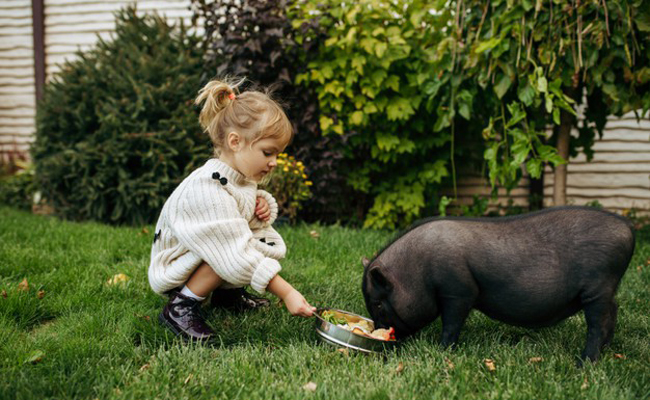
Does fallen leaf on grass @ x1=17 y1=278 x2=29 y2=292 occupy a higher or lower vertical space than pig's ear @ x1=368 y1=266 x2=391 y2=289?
lower

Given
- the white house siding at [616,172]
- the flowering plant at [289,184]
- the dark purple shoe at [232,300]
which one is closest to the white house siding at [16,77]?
the flowering plant at [289,184]

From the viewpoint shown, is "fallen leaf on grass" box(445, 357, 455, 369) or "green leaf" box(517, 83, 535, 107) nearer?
"fallen leaf on grass" box(445, 357, 455, 369)

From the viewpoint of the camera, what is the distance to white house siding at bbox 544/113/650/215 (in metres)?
6.45

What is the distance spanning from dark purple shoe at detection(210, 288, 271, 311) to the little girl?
0.53 ft

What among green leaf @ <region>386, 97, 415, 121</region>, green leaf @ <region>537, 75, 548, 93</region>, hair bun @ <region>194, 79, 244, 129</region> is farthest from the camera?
green leaf @ <region>386, 97, 415, 121</region>

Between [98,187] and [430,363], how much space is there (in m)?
4.52

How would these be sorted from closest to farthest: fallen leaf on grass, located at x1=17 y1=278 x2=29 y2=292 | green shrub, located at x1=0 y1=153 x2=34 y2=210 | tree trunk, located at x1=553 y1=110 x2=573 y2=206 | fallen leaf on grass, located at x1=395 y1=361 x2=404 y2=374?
fallen leaf on grass, located at x1=395 y1=361 x2=404 y2=374 < fallen leaf on grass, located at x1=17 y1=278 x2=29 y2=292 < tree trunk, located at x1=553 y1=110 x2=573 y2=206 < green shrub, located at x1=0 y1=153 x2=34 y2=210

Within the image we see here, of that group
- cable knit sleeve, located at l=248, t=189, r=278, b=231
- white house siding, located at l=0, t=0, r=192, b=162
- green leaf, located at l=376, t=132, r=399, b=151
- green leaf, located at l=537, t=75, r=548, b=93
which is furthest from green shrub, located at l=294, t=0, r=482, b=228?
white house siding, located at l=0, t=0, r=192, b=162

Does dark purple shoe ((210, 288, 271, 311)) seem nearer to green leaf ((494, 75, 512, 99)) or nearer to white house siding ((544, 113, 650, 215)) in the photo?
green leaf ((494, 75, 512, 99))

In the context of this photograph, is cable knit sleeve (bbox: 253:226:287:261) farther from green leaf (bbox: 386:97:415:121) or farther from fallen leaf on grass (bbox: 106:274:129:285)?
green leaf (bbox: 386:97:415:121)

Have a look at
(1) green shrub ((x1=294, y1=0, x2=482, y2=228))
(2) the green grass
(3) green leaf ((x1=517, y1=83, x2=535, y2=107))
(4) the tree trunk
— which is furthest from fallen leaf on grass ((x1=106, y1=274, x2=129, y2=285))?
(4) the tree trunk

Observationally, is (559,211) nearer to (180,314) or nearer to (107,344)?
(180,314)

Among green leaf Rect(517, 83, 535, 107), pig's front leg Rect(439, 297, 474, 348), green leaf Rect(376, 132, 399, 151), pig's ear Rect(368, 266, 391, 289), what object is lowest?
pig's front leg Rect(439, 297, 474, 348)

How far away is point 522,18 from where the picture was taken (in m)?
4.33
